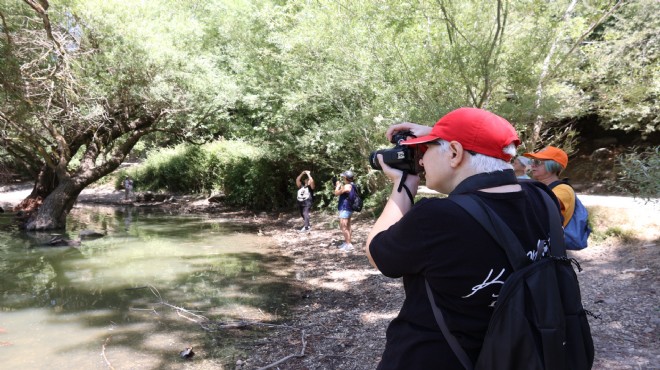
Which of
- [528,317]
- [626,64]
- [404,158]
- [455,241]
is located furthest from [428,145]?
[626,64]

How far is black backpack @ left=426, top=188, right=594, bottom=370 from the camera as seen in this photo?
1233 millimetres

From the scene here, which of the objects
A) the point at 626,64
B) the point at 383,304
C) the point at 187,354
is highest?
the point at 626,64

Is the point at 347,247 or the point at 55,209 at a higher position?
the point at 55,209

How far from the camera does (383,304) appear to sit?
636 cm

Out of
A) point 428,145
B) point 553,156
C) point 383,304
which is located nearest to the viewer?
point 428,145

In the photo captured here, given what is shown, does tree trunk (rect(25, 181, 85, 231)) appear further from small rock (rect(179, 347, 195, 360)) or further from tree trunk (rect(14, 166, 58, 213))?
small rock (rect(179, 347, 195, 360))

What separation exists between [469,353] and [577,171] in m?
16.9

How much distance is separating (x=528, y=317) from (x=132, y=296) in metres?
7.16

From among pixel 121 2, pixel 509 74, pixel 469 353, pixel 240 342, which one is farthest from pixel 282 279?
pixel 121 2

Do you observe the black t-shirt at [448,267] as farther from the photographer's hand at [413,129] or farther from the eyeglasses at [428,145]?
the photographer's hand at [413,129]

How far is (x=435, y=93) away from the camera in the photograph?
25.3 feet

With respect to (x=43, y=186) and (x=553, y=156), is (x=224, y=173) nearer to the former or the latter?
(x=43, y=186)

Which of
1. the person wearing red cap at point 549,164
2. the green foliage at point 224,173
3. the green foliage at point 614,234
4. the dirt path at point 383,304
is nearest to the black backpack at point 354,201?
the dirt path at point 383,304

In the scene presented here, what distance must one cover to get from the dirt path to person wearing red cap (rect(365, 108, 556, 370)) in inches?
127
